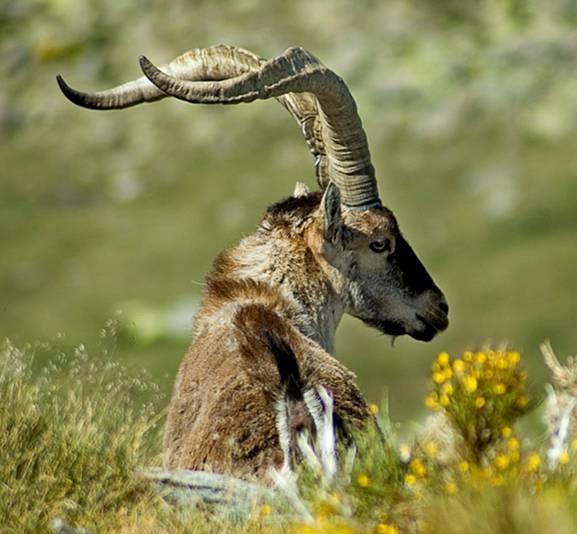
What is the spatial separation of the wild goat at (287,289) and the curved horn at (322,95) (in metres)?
0.01

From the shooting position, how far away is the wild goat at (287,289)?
1056 cm

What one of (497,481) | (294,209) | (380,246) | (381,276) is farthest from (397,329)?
(497,481)

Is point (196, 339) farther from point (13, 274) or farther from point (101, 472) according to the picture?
point (13, 274)

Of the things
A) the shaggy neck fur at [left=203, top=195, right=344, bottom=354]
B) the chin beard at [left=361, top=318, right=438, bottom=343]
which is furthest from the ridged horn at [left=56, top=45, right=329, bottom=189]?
the chin beard at [left=361, top=318, right=438, bottom=343]

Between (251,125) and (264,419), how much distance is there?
11457cm

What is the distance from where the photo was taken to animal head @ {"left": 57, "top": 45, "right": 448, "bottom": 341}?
42.7ft

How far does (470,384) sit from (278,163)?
10531 centimetres

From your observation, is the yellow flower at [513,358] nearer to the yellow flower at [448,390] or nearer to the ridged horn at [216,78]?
the yellow flower at [448,390]

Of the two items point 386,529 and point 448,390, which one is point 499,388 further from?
point 386,529

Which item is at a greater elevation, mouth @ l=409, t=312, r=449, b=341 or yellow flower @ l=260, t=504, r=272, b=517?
mouth @ l=409, t=312, r=449, b=341

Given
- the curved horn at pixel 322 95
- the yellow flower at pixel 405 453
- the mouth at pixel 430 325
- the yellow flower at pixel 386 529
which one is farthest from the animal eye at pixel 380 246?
the yellow flower at pixel 386 529

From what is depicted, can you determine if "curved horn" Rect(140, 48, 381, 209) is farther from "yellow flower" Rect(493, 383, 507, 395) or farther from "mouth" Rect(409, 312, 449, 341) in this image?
"yellow flower" Rect(493, 383, 507, 395)

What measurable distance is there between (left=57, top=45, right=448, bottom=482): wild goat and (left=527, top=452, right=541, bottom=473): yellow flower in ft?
7.25

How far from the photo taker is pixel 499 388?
833 centimetres
